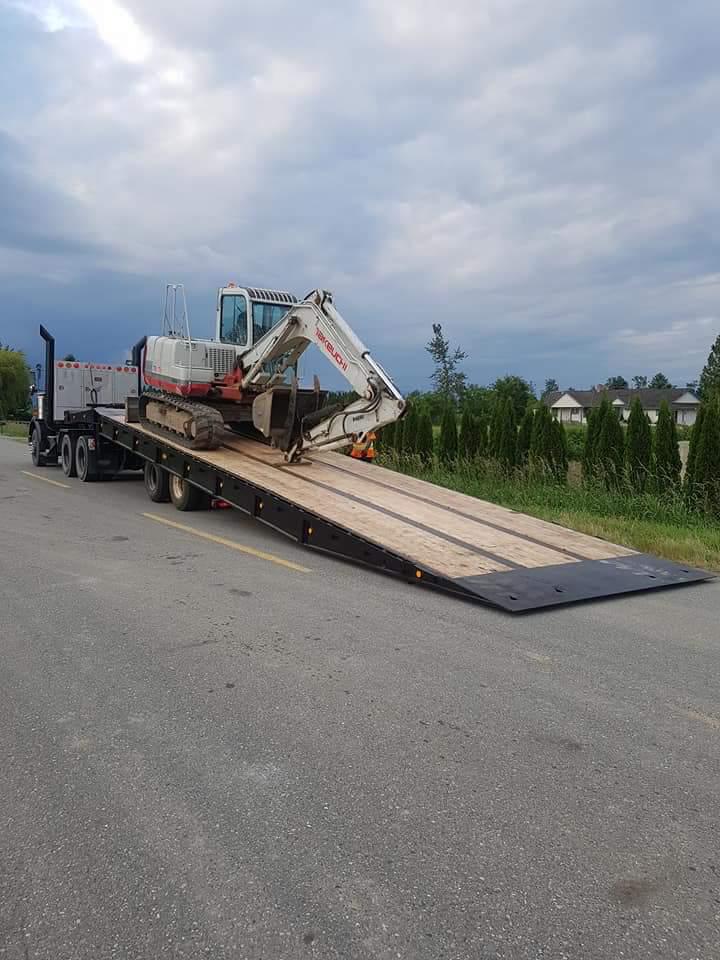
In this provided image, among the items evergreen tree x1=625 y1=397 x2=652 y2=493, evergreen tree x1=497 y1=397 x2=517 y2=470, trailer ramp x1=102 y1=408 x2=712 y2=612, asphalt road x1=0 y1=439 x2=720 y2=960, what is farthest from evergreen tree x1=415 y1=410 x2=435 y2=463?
asphalt road x1=0 y1=439 x2=720 y2=960

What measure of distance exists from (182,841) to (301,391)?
9.31 meters

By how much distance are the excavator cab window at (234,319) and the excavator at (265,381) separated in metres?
0.02

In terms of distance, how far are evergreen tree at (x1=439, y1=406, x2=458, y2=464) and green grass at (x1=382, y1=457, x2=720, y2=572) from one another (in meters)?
2.36

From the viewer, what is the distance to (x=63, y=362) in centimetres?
1770

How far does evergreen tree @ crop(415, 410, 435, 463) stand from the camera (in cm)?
2070

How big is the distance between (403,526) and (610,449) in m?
7.73

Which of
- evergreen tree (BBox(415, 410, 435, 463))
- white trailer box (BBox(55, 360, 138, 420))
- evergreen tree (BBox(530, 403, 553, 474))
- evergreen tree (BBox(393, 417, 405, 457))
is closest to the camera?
evergreen tree (BBox(530, 403, 553, 474))

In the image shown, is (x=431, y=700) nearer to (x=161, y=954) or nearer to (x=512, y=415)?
(x=161, y=954)

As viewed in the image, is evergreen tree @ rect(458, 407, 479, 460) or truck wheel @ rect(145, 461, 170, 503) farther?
evergreen tree @ rect(458, 407, 479, 460)

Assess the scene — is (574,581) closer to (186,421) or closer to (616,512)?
(616,512)

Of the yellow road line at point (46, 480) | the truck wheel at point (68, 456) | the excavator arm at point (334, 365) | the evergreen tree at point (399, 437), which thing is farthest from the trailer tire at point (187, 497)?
the evergreen tree at point (399, 437)

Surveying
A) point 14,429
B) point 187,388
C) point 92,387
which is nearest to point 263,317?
point 187,388

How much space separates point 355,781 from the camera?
3.59m

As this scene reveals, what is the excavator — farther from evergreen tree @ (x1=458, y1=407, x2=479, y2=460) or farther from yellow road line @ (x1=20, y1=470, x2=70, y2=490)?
evergreen tree @ (x1=458, y1=407, x2=479, y2=460)
